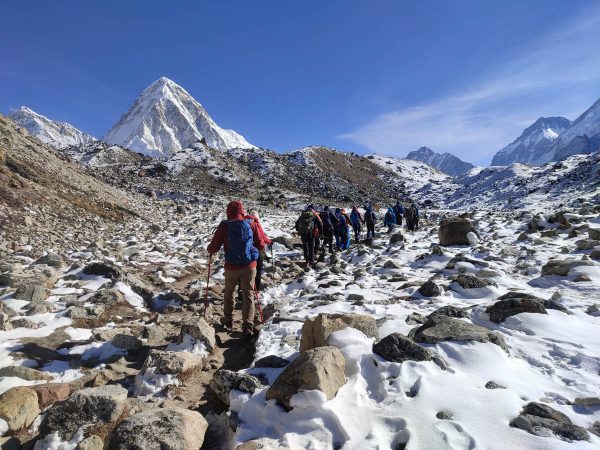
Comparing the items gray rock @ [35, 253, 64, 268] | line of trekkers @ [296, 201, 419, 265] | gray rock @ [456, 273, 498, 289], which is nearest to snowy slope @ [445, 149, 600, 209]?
line of trekkers @ [296, 201, 419, 265]

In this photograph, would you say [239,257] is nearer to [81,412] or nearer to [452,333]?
[81,412]

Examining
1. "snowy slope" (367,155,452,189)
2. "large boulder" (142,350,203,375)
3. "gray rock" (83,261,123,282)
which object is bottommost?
"large boulder" (142,350,203,375)

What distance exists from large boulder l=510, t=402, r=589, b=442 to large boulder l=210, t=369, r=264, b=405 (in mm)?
2490

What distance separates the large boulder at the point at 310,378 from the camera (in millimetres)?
3730

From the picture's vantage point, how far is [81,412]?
3.76m

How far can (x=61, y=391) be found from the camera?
4.36 metres

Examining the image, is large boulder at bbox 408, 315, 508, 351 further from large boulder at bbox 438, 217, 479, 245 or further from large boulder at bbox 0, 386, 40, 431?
large boulder at bbox 438, 217, 479, 245

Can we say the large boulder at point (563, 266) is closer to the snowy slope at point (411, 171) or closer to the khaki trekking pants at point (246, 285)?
the khaki trekking pants at point (246, 285)

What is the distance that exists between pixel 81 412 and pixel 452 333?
4.29 m

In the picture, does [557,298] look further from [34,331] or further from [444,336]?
[34,331]

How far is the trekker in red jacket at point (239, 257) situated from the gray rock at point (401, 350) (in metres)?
2.78

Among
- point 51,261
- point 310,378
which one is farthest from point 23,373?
point 51,261

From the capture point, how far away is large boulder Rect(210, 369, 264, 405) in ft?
13.8

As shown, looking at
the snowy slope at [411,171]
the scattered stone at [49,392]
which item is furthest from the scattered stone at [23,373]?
the snowy slope at [411,171]
